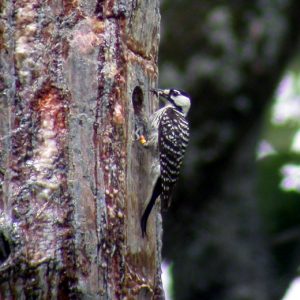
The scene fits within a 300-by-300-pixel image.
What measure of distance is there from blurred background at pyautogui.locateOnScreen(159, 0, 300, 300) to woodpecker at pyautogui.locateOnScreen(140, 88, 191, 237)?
1.39m

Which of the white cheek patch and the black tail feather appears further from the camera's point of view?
the white cheek patch

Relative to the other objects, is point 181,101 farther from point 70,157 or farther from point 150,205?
point 70,157

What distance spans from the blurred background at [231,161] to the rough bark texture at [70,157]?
319 centimetres

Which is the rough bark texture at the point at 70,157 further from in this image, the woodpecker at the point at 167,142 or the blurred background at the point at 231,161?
the blurred background at the point at 231,161

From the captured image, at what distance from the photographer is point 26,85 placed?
5.78 m

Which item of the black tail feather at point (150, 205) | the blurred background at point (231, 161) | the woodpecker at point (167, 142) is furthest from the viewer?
the blurred background at point (231, 161)

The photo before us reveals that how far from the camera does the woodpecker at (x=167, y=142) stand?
21.2ft

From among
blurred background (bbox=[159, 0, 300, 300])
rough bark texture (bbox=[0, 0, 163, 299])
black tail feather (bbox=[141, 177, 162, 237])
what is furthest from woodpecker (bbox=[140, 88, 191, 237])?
blurred background (bbox=[159, 0, 300, 300])

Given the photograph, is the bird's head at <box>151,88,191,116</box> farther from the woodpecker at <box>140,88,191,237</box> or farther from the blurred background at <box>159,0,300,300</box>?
the blurred background at <box>159,0,300,300</box>

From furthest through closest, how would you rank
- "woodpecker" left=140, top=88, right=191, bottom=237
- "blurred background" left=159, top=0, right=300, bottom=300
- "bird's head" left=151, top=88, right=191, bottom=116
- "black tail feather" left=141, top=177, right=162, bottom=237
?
"blurred background" left=159, top=0, right=300, bottom=300
"bird's head" left=151, top=88, right=191, bottom=116
"woodpecker" left=140, top=88, right=191, bottom=237
"black tail feather" left=141, top=177, right=162, bottom=237

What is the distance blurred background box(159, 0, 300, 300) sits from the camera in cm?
935

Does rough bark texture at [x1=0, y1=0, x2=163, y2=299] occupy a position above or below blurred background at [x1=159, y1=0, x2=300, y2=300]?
above

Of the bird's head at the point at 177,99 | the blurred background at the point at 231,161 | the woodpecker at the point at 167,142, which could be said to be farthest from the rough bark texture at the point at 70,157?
the blurred background at the point at 231,161

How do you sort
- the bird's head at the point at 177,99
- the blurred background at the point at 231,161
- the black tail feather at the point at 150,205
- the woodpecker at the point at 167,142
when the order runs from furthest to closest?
the blurred background at the point at 231,161, the bird's head at the point at 177,99, the woodpecker at the point at 167,142, the black tail feather at the point at 150,205
